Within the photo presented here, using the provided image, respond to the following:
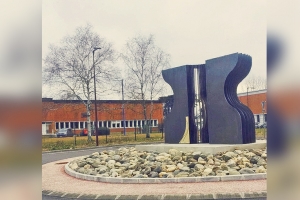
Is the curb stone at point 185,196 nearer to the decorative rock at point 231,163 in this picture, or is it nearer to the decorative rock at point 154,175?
the decorative rock at point 154,175

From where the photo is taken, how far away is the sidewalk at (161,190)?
635cm

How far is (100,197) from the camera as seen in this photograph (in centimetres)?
657

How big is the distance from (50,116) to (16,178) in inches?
789

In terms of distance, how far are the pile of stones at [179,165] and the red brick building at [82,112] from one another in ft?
34.3

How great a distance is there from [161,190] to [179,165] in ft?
6.11

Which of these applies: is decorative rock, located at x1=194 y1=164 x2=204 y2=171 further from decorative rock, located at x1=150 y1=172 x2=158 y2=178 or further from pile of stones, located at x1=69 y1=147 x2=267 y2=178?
decorative rock, located at x1=150 y1=172 x2=158 y2=178

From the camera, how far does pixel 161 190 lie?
22.7 ft

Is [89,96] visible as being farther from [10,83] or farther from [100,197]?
[10,83]

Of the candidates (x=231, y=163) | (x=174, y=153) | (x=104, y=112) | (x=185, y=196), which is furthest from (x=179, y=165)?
(x=104, y=112)

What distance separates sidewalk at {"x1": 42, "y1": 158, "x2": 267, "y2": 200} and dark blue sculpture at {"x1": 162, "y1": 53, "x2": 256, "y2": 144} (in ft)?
12.2

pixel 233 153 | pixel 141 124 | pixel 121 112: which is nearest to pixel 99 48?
pixel 121 112

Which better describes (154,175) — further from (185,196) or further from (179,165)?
(185,196)

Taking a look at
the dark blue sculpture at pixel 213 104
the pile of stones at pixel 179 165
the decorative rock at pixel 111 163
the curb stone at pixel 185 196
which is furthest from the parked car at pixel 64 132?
the curb stone at pixel 185 196

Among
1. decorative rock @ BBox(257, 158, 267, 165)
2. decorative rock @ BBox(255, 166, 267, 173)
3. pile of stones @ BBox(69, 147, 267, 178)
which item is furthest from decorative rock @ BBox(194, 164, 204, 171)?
decorative rock @ BBox(257, 158, 267, 165)
